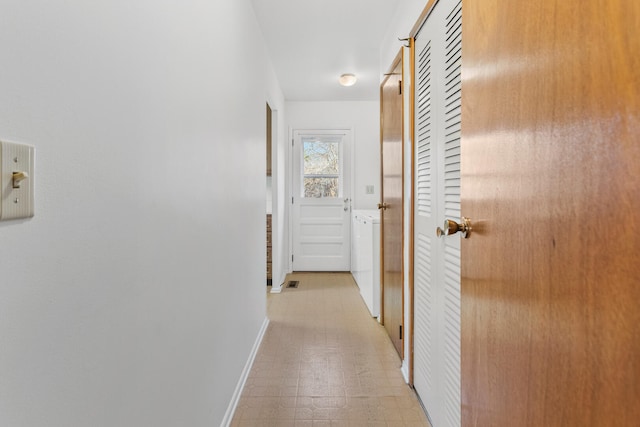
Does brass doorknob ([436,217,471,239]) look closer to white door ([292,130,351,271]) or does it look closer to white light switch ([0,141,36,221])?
white light switch ([0,141,36,221])

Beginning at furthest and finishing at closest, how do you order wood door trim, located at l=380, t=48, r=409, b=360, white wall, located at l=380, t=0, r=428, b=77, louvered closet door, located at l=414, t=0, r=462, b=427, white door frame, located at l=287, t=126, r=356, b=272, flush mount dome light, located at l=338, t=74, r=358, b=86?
white door frame, located at l=287, t=126, r=356, b=272
flush mount dome light, located at l=338, t=74, r=358, b=86
wood door trim, located at l=380, t=48, r=409, b=360
white wall, located at l=380, t=0, r=428, b=77
louvered closet door, located at l=414, t=0, r=462, b=427

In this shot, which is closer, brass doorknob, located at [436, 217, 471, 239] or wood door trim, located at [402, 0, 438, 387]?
brass doorknob, located at [436, 217, 471, 239]

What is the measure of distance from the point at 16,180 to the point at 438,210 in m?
1.48

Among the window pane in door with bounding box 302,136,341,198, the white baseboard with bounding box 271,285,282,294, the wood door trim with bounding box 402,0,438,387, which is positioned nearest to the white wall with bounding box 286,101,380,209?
the window pane in door with bounding box 302,136,341,198

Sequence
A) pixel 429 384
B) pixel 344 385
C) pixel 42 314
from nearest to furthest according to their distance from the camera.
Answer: pixel 42 314
pixel 429 384
pixel 344 385

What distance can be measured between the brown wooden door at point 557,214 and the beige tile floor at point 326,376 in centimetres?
106

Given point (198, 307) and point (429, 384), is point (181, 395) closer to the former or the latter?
point (198, 307)

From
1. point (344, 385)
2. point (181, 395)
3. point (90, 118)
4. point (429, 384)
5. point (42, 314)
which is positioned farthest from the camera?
point (344, 385)

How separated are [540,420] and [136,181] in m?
0.98

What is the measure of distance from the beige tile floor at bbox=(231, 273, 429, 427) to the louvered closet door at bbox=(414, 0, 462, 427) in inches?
8.8

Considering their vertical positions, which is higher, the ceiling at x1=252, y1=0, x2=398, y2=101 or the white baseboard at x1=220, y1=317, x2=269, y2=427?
the ceiling at x1=252, y1=0, x2=398, y2=101

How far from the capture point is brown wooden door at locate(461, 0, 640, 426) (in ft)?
1.67

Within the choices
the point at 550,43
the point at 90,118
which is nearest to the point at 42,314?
the point at 90,118

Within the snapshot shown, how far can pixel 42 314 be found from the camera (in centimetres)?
61
